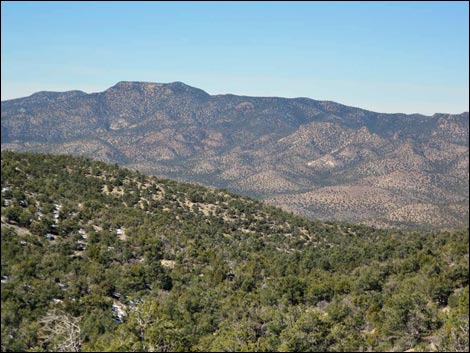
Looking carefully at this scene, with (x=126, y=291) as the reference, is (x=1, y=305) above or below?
above

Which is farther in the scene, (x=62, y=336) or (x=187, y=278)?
(x=187, y=278)

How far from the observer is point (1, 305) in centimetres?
2800

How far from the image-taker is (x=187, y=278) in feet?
153

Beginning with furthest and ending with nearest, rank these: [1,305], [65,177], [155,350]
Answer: [65,177] < [1,305] < [155,350]

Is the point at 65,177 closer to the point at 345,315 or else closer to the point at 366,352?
the point at 345,315

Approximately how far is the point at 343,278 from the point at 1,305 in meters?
31.0

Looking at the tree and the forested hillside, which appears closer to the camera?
the tree

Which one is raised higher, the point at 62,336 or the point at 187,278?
the point at 62,336

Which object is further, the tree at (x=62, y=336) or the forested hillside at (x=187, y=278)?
the forested hillside at (x=187, y=278)

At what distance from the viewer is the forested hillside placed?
27.9 meters

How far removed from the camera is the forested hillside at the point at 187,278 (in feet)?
91.7

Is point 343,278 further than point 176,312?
Yes

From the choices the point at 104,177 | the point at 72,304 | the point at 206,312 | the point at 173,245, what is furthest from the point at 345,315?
the point at 104,177

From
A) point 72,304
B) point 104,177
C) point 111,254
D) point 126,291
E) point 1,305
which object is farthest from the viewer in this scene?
point 104,177
